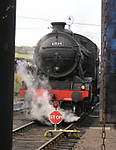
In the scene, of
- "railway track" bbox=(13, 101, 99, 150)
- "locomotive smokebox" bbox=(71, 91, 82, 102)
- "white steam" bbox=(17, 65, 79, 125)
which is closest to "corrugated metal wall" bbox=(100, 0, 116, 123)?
"railway track" bbox=(13, 101, 99, 150)

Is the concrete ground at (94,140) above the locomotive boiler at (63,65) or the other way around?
the other way around

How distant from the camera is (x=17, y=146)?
5.72 m

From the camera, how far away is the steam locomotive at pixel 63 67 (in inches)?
328

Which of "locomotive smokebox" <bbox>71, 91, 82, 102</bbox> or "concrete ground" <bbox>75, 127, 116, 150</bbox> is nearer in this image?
"concrete ground" <bbox>75, 127, 116, 150</bbox>

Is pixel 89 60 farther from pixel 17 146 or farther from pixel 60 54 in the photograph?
pixel 17 146

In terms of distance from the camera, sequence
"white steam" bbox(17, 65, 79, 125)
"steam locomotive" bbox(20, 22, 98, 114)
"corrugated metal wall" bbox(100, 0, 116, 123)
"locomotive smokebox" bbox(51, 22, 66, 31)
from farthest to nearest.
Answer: "locomotive smokebox" bbox(51, 22, 66, 31)
"steam locomotive" bbox(20, 22, 98, 114)
"white steam" bbox(17, 65, 79, 125)
"corrugated metal wall" bbox(100, 0, 116, 123)

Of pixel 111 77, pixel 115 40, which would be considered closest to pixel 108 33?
pixel 115 40

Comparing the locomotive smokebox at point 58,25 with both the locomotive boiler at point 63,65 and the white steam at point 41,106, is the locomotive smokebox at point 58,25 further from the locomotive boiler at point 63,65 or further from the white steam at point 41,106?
the white steam at point 41,106

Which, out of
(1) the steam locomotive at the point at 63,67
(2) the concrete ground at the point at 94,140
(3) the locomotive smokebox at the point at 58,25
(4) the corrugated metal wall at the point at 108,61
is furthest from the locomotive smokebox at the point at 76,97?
(4) the corrugated metal wall at the point at 108,61

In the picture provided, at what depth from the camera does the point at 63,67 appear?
8664 millimetres

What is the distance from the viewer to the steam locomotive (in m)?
8.34

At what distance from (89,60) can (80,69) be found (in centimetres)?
158

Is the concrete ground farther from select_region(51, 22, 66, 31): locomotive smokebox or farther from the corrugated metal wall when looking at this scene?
the corrugated metal wall

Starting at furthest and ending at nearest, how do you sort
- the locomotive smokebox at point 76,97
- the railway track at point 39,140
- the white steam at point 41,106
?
the white steam at point 41,106 < the locomotive smokebox at point 76,97 < the railway track at point 39,140
